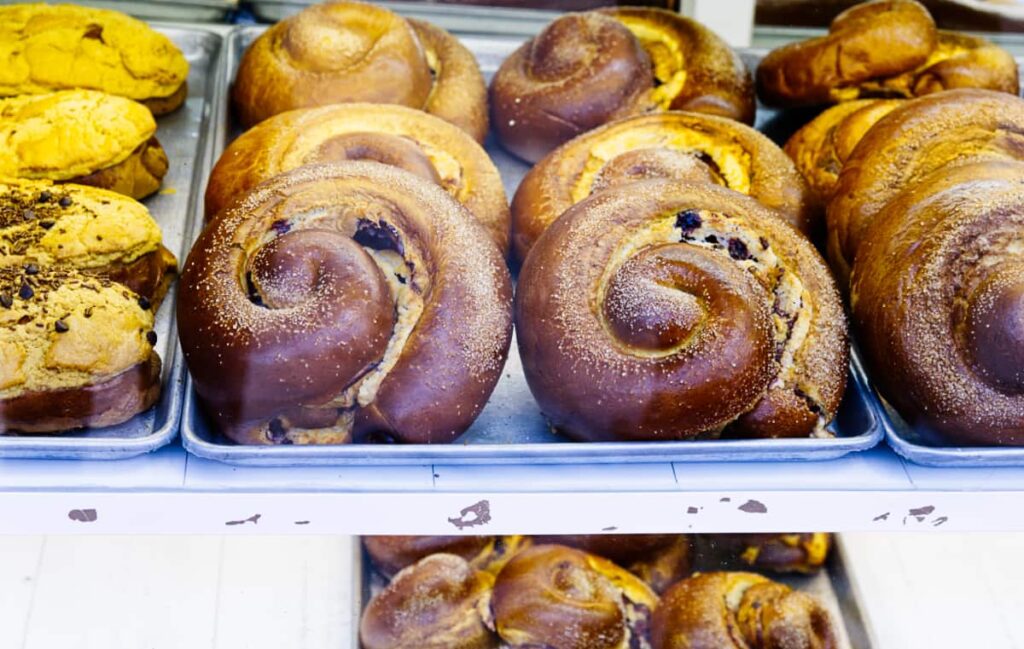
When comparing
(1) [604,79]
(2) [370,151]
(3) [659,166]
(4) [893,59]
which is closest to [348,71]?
(2) [370,151]

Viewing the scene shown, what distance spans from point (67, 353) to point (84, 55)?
0.87 metres

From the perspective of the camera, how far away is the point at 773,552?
6.81 feet

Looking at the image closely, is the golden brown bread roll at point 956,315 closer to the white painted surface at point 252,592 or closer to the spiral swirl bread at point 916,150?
the spiral swirl bread at point 916,150

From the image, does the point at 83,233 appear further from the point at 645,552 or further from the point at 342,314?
the point at 645,552

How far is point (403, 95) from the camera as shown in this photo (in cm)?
195

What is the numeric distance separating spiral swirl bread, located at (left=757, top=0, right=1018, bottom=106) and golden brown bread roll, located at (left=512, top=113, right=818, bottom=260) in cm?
34

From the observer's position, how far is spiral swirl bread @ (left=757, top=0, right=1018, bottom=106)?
1.96 meters

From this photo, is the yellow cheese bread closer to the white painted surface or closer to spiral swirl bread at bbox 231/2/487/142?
spiral swirl bread at bbox 231/2/487/142

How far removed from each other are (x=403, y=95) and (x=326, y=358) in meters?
0.82

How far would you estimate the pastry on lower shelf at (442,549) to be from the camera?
193 cm

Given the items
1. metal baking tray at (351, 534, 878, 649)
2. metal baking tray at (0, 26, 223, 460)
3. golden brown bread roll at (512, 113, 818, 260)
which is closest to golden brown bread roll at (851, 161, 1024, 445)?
golden brown bread roll at (512, 113, 818, 260)

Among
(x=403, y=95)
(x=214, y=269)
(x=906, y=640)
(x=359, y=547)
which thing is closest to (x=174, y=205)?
(x=403, y=95)

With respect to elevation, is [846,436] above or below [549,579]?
above

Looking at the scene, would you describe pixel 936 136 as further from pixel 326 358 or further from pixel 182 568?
pixel 182 568
